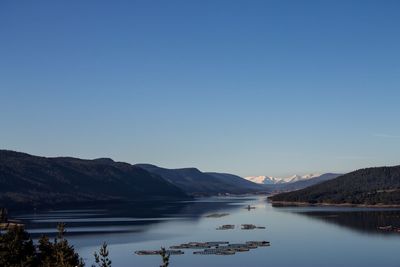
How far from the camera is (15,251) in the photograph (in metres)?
48.8

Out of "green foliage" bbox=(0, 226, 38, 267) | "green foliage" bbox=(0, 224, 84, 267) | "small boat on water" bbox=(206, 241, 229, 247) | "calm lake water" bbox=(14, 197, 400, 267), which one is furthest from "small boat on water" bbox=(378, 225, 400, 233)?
"green foliage" bbox=(0, 226, 38, 267)

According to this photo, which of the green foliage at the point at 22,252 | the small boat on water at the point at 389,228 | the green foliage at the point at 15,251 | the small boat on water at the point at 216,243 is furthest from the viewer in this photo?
the small boat on water at the point at 389,228

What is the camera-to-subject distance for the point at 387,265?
77500 mm

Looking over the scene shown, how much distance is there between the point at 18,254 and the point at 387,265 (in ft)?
158

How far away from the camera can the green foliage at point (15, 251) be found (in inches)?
1866

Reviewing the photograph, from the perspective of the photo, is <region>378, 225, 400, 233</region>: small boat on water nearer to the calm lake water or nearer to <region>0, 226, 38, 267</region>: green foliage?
the calm lake water

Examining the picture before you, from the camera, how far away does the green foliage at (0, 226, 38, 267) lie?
156 feet

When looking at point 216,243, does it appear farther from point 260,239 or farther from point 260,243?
point 260,239

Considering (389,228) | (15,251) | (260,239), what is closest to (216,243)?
(260,239)

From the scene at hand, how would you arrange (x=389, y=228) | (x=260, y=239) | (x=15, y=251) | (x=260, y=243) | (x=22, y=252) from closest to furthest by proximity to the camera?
(x=15, y=251) < (x=22, y=252) < (x=260, y=243) < (x=260, y=239) < (x=389, y=228)

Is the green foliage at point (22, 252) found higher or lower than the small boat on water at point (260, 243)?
higher

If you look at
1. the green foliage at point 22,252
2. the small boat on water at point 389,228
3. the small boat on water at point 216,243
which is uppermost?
the small boat on water at point 389,228

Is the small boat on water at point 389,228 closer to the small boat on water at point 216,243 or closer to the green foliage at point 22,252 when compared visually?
the small boat on water at point 216,243

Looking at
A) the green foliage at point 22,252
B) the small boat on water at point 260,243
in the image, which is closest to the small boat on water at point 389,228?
the small boat on water at point 260,243
